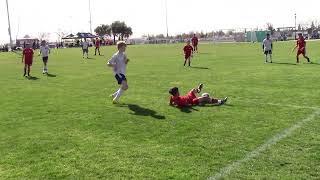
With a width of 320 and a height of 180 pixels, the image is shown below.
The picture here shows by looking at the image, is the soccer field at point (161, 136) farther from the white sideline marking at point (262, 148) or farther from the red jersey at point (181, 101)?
the red jersey at point (181, 101)

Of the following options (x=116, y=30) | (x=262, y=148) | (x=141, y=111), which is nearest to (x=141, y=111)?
(x=141, y=111)

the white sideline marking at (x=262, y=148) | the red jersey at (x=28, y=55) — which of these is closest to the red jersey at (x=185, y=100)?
the white sideline marking at (x=262, y=148)

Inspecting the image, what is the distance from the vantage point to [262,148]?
24.7 feet

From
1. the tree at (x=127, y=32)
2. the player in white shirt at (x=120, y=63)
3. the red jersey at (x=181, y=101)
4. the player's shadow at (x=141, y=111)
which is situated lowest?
the player's shadow at (x=141, y=111)

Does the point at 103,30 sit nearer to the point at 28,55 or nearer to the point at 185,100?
the point at 28,55

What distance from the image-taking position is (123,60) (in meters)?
12.9

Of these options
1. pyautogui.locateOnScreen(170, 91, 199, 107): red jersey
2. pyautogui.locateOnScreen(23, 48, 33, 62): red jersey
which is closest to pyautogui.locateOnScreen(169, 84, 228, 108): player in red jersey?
pyautogui.locateOnScreen(170, 91, 199, 107): red jersey

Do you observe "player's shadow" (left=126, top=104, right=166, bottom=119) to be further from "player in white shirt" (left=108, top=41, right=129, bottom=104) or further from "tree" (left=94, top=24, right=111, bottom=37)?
"tree" (left=94, top=24, right=111, bottom=37)

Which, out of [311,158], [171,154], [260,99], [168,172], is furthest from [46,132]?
[260,99]

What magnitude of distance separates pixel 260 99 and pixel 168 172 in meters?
6.89

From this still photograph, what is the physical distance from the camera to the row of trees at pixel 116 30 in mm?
124938

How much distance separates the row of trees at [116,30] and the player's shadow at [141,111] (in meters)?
113

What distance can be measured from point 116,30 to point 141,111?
115 metres

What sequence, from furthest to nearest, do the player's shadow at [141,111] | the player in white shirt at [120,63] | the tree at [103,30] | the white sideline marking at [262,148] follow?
the tree at [103,30]
the player in white shirt at [120,63]
the player's shadow at [141,111]
the white sideline marking at [262,148]
